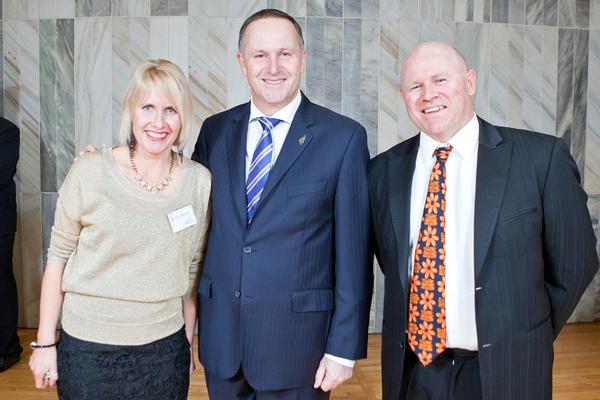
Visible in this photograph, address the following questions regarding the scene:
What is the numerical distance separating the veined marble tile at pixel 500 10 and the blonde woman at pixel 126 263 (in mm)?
3662

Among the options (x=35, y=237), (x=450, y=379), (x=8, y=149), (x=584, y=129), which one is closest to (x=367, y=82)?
(x=584, y=129)

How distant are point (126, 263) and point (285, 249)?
0.49 m

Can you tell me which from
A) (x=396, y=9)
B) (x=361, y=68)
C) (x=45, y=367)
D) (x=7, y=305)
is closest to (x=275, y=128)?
(x=45, y=367)

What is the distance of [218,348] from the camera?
201cm

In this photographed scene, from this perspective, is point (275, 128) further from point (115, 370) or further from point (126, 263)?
point (115, 370)

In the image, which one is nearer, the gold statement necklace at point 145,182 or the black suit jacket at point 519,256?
the black suit jacket at point 519,256

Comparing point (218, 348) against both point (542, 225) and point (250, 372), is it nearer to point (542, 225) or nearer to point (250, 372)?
point (250, 372)

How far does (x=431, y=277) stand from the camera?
1.78m

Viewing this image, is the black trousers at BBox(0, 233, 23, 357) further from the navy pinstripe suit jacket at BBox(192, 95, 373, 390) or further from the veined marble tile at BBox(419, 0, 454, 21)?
the veined marble tile at BBox(419, 0, 454, 21)

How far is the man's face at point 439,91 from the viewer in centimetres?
184

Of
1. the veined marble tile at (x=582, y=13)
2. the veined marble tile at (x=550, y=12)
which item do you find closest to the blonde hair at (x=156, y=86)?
the veined marble tile at (x=550, y=12)

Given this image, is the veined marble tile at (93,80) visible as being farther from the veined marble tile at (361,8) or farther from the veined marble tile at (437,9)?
the veined marble tile at (437,9)

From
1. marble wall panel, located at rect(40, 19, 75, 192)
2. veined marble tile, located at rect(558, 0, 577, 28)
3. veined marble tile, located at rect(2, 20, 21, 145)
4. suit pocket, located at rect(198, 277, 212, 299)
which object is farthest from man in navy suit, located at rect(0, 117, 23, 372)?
veined marble tile, located at rect(558, 0, 577, 28)

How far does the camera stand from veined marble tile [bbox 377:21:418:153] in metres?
4.68
